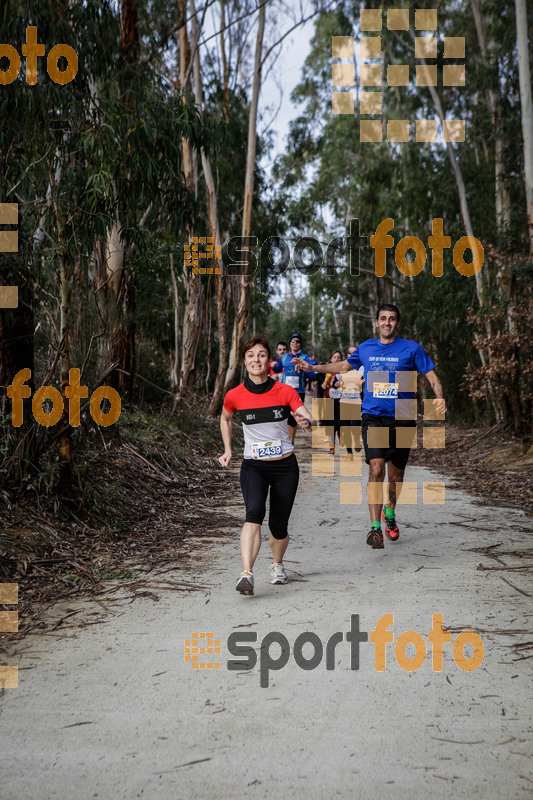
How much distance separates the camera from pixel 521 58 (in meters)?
14.1

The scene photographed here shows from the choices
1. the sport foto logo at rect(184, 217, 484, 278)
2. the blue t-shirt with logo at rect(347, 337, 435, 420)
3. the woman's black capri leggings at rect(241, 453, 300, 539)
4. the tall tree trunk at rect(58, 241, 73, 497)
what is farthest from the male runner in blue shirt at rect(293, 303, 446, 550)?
the sport foto logo at rect(184, 217, 484, 278)

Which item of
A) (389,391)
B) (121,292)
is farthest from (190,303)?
(389,391)

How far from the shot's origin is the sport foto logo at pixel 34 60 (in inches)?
287

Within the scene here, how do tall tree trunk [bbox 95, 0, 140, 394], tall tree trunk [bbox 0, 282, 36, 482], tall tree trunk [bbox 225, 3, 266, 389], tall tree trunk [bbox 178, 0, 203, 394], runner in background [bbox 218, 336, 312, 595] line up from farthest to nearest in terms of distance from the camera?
tall tree trunk [bbox 225, 3, 266, 389]
tall tree trunk [bbox 178, 0, 203, 394]
tall tree trunk [bbox 95, 0, 140, 394]
tall tree trunk [bbox 0, 282, 36, 482]
runner in background [bbox 218, 336, 312, 595]

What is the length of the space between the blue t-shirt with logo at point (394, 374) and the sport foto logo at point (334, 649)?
9.33 ft

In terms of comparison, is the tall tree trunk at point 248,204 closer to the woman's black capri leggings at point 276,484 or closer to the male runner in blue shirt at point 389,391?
the male runner in blue shirt at point 389,391

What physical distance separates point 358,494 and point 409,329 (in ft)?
58.8

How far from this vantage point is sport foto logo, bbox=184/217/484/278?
1838cm

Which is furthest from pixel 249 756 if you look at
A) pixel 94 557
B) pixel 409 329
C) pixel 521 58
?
pixel 409 329

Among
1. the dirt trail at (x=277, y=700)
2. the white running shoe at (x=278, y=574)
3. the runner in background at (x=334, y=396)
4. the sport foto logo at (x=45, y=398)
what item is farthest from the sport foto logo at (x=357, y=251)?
the dirt trail at (x=277, y=700)

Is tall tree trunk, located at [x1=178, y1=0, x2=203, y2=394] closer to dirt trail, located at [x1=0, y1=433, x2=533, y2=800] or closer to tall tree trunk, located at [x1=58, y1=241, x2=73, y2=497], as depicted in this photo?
tall tree trunk, located at [x1=58, y1=241, x2=73, y2=497]

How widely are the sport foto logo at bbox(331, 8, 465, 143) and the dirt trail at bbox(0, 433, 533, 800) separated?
16.3 meters

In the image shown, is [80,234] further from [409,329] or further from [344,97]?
[344,97]

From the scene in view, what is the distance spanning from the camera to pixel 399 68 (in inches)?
906
